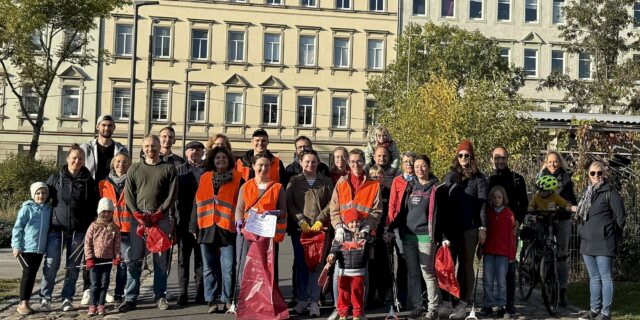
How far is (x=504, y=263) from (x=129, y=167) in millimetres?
4518

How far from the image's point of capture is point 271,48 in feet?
167

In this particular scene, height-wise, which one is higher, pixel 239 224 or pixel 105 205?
pixel 105 205

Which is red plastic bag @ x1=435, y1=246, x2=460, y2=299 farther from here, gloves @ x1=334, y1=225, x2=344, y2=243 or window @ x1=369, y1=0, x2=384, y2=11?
window @ x1=369, y1=0, x2=384, y2=11

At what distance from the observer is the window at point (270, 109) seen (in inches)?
1994

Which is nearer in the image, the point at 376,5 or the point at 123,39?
the point at 123,39

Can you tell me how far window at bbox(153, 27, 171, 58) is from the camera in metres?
49.7

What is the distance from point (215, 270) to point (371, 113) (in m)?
40.4

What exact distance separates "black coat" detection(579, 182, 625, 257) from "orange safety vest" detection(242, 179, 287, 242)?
348cm

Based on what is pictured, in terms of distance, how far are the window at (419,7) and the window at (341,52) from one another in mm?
4999

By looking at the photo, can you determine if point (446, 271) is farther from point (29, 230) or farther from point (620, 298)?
point (29, 230)

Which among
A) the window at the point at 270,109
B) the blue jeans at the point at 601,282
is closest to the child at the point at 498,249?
the blue jeans at the point at 601,282

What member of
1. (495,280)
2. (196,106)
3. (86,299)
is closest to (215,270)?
(86,299)

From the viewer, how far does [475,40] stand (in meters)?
44.3

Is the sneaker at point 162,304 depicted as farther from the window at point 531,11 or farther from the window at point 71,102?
the window at point 531,11
